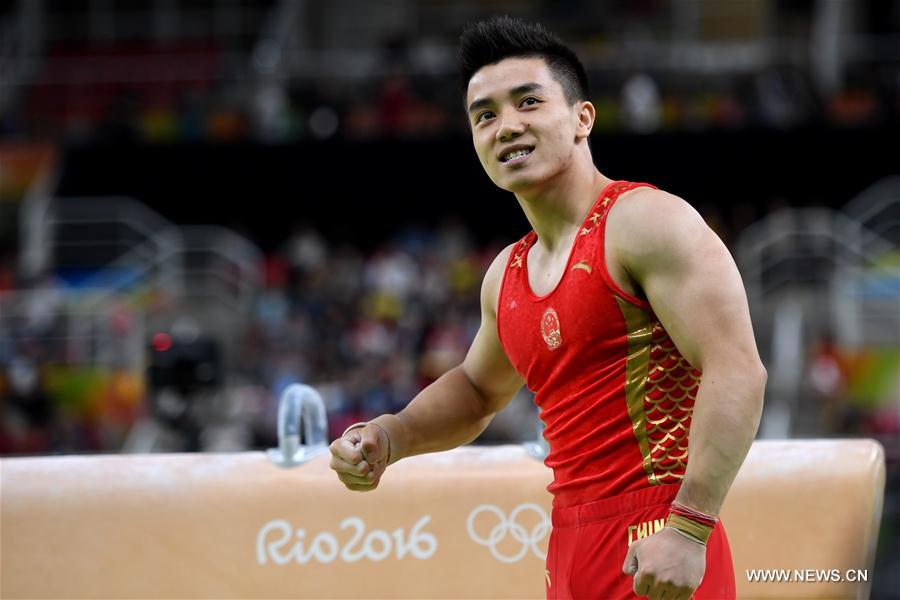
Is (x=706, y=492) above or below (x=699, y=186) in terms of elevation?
below

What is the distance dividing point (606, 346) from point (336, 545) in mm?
1547

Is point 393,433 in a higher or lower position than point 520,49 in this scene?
lower

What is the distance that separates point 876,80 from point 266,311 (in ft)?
25.9

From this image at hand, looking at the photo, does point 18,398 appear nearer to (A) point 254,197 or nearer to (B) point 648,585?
(A) point 254,197

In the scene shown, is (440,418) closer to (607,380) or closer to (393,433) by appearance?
(393,433)

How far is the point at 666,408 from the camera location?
2787 millimetres

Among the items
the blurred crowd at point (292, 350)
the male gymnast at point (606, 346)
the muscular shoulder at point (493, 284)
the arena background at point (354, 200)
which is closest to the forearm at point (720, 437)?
the male gymnast at point (606, 346)

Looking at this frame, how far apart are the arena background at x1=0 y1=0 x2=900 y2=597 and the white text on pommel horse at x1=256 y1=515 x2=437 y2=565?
6.31 metres

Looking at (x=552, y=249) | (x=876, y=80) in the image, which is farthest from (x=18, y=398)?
(x=876, y=80)

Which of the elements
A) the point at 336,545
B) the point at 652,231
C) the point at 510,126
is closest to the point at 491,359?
the point at 510,126

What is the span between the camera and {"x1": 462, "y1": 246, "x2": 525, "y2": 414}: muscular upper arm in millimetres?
3320

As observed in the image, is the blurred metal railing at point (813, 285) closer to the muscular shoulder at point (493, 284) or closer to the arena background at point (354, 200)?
the arena background at point (354, 200)

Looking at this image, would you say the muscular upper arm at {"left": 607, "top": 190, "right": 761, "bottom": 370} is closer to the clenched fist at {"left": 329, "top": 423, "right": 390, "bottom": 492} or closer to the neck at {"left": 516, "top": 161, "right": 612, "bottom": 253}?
the neck at {"left": 516, "top": 161, "right": 612, "bottom": 253}

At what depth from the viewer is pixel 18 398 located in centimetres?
1108
